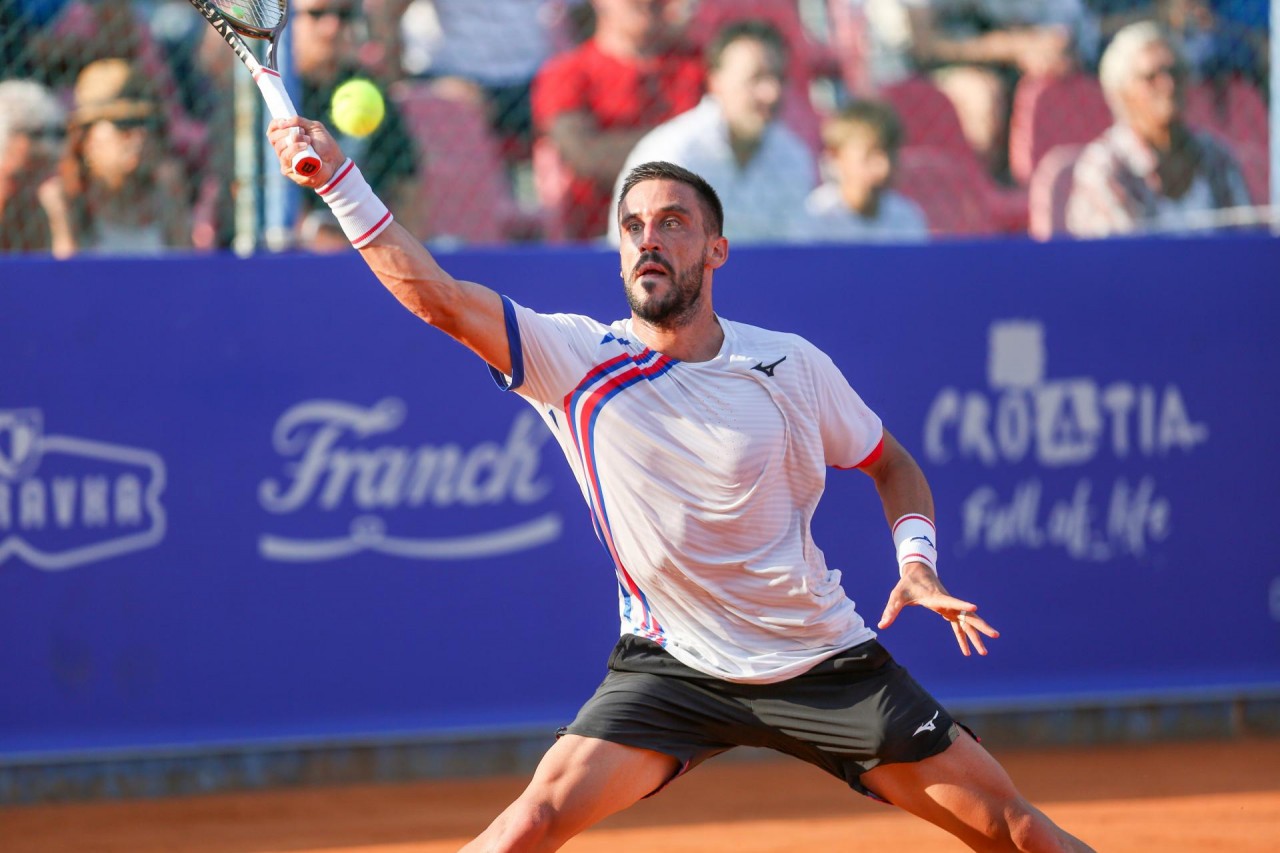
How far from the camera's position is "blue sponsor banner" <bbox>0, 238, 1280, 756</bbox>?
255 inches

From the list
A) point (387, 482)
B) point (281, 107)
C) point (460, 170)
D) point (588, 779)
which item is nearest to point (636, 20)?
point (460, 170)

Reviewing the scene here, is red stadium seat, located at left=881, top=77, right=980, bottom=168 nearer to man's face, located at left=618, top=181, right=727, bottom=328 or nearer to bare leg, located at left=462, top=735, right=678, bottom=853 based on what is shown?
man's face, located at left=618, top=181, right=727, bottom=328

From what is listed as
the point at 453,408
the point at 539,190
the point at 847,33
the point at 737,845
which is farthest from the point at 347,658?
the point at 847,33

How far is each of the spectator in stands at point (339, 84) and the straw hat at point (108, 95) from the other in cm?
70

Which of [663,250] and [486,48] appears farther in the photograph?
[486,48]

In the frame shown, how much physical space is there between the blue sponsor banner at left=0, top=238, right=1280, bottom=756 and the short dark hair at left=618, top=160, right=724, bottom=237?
2.64 meters

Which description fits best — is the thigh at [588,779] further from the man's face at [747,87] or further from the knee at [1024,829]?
the man's face at [747,87]

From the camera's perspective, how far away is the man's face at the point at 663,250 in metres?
4.01

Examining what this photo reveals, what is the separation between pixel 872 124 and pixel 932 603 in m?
4.58

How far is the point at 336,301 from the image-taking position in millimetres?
6629

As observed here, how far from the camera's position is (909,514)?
413 centimetres

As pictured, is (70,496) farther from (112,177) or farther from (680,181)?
(680,181)

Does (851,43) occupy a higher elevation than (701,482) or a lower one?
higher

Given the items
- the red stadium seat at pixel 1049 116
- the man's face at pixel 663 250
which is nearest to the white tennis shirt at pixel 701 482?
the man's face at pixel 663 250
